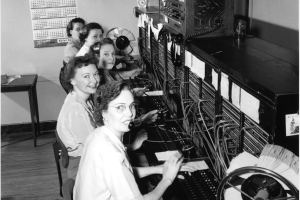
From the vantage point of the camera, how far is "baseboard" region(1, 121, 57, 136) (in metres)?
5.02

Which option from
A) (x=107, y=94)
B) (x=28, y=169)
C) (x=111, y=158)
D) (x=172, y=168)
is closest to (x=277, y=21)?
(x=172, y=168)

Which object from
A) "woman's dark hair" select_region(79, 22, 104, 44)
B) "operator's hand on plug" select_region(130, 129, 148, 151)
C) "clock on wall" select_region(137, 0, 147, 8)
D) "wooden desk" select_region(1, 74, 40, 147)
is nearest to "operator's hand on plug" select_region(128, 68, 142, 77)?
"woman's dark hair" select_region(79, 22, 104, 44)

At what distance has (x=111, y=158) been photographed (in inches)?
67.2

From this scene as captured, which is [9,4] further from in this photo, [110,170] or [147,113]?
[110,170]

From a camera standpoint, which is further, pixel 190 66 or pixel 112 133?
pixel 190 66

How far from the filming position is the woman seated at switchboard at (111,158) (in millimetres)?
1690

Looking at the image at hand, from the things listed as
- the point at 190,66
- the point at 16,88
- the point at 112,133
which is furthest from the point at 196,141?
the point at 16,88

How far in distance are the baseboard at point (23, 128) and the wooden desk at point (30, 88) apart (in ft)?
0.51

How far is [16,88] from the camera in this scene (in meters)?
4.48

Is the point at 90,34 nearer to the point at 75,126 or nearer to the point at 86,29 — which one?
the point at 86,29

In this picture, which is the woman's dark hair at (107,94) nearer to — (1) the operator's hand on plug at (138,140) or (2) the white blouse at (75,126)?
(2) the white blouse at (75,126)

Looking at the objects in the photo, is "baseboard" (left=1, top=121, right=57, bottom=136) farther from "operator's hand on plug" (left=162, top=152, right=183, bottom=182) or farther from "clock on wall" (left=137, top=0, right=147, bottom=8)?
"operator's hand on plug" (left=162, top=152, right=183, bottom=182)

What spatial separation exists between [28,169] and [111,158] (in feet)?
8.72

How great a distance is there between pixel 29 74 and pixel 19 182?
1.62 meters
